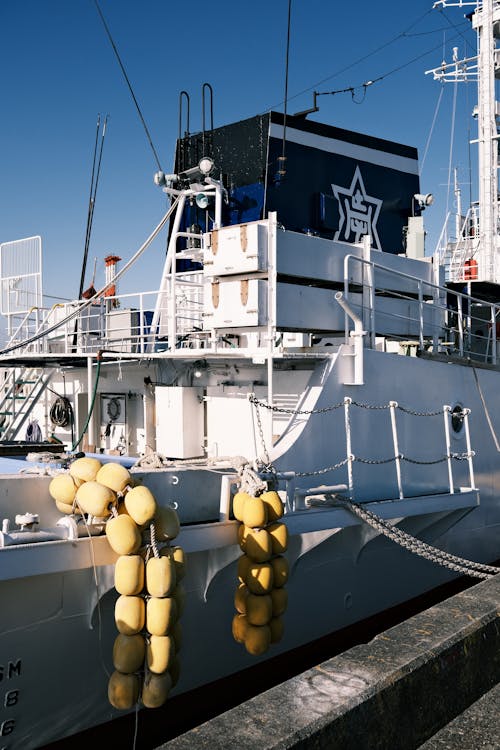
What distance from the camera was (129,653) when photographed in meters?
4.98

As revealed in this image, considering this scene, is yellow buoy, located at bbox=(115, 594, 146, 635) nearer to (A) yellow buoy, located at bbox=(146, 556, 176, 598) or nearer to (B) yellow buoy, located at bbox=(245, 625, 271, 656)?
(A) yellow buoy, located at bbox=(146, 556, 176, 598)

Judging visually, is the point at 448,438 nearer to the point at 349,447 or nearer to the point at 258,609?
the point at 349,447

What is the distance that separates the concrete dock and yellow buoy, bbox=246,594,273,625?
2211 millimetres

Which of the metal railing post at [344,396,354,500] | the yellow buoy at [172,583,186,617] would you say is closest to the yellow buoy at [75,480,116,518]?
the yellow buoy at [172,583,186,617]

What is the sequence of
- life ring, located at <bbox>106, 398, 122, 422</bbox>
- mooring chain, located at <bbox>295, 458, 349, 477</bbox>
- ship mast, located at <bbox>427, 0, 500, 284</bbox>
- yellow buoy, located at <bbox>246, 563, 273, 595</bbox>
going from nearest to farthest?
yellow buoy, located at <bbox>246, 563, 273, 595</bbox>, mooring chain, located at <bbox>295, 458, 349, 477</bbox>, life ring, located at <bbox>106, 398, 122, 422</bbox>, ship mast, located at <bbox>427, 0, 500, 284</bbox>

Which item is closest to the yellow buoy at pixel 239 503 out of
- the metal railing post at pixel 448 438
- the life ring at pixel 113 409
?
the metal railing post at pixel 448 438

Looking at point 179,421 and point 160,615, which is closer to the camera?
point 160,615

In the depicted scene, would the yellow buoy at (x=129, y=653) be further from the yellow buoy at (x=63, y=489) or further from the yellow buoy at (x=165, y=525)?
the yellow buoy at (x=63, y=489)

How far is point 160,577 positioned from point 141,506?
50 centimetres

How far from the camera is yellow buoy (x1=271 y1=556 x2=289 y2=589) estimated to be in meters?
5.97

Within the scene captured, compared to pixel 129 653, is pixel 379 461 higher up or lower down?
higher up

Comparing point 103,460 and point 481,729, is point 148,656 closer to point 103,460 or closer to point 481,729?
point 103,460

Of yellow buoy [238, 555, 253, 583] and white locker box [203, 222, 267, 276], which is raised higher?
white locker box [203, 222, 267, 276]

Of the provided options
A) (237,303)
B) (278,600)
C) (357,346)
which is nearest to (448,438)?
(357,346)
